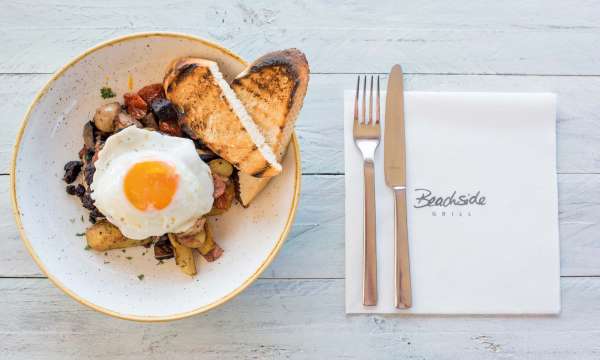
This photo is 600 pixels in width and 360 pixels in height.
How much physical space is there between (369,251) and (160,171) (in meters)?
0.63

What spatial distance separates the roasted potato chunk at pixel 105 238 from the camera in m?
1.47

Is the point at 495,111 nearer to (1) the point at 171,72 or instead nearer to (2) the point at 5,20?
(1) the point at 171,72

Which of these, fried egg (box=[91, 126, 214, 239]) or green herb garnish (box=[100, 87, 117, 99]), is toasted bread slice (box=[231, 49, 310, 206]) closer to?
fried egg (box=[91, 126, 214, 239])

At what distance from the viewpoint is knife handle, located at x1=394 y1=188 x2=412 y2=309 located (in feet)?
5.25

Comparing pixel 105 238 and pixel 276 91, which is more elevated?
pixel 276 91

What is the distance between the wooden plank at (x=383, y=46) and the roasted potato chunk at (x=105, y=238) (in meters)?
0.52

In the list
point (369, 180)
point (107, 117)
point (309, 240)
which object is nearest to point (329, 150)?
point (369, 180)

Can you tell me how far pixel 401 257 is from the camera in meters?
1.60

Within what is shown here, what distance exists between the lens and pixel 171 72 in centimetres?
146

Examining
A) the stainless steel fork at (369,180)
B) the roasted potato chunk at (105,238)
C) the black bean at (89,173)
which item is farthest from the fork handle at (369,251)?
the black bean at (89,173)

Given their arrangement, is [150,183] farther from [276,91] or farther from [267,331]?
[267,331]

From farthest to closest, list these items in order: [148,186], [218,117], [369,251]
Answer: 1. [369,251]
2. [218,117]
3. [148,186]

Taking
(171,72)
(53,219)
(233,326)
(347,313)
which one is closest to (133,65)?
(171,72)

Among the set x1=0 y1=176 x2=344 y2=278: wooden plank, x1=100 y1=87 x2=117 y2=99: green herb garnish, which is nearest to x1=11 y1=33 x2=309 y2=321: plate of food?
x1=100 y1=87 x2=117 y2=99: green herb garnish
